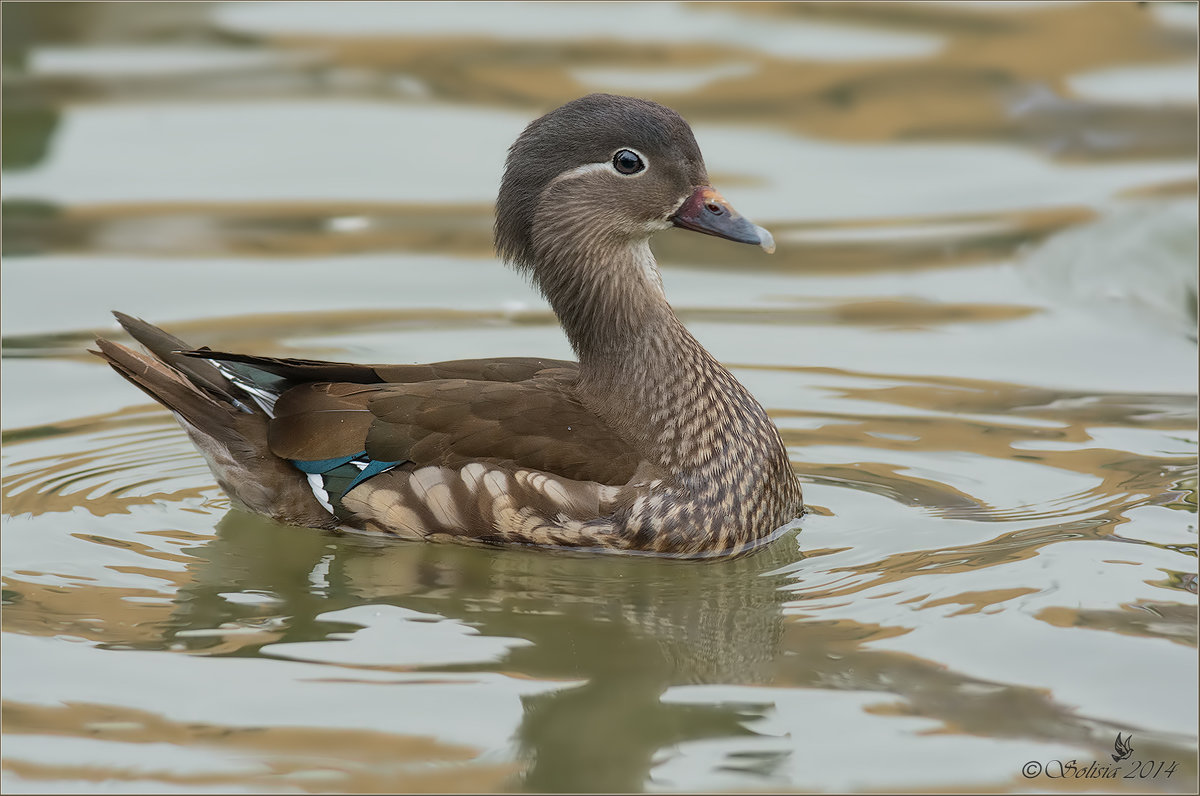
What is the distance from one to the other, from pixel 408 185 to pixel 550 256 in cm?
463

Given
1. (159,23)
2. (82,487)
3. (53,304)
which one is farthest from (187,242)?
(82,487)

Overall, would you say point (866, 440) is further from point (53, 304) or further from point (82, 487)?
point (53, 304)

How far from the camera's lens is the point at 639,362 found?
6.46m

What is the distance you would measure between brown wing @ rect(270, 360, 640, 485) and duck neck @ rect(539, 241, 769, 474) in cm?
13

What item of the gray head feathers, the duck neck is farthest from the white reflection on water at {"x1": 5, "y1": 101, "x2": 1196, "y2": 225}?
the gray head feathers

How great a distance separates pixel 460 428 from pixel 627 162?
45.2 inches

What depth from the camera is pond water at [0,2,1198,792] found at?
4930 millimetres

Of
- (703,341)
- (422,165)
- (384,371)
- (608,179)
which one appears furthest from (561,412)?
(422,165)

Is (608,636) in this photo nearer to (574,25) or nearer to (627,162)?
(627,162)

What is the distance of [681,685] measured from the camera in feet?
17.1

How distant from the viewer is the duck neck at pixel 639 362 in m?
6.37

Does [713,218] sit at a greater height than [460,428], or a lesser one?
greater

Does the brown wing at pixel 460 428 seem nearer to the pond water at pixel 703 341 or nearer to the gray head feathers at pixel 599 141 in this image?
the pond water at pixel 703 341

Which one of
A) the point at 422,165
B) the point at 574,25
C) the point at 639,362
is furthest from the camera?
the point at 574,25
